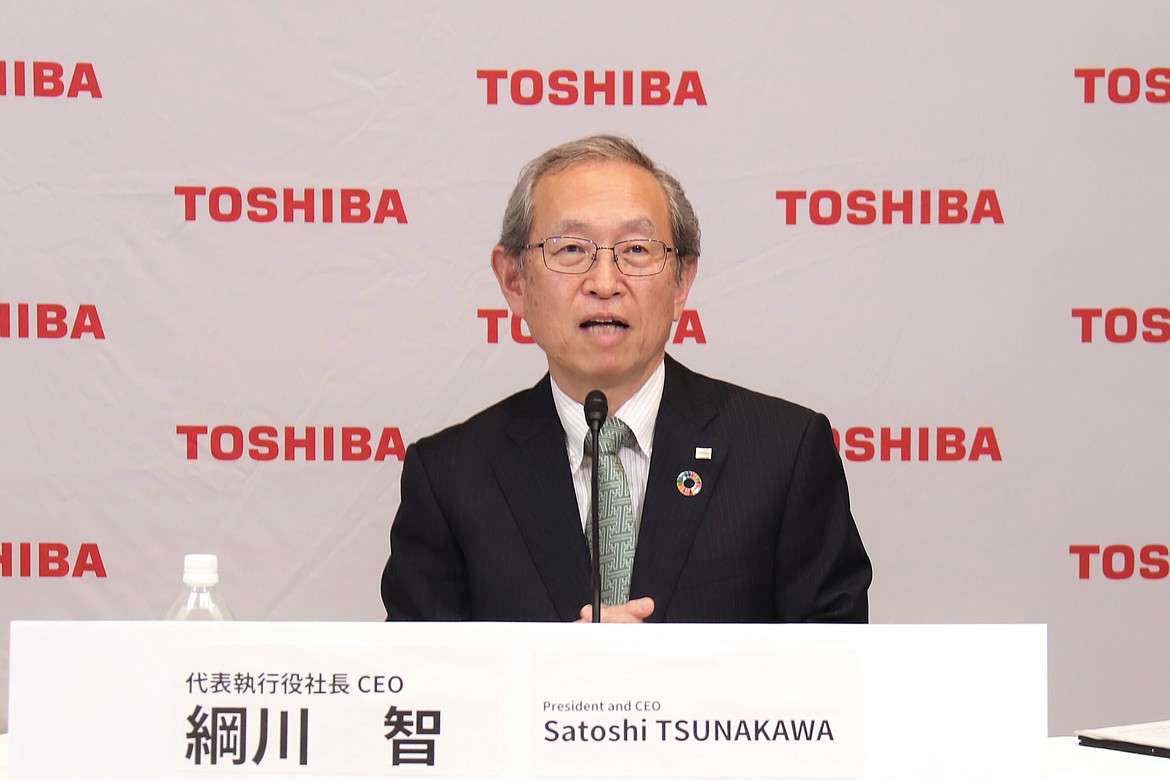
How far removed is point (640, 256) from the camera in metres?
1.91

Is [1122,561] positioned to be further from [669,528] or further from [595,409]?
[595,409]

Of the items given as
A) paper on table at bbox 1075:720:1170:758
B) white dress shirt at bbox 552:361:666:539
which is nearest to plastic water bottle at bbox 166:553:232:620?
white dress shirt at bbox 552:361:666:539

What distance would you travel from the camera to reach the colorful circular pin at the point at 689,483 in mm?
1844

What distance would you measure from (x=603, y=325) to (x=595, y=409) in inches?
14.2

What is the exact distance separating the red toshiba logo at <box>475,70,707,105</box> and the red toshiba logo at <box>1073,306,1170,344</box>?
3.33 feet

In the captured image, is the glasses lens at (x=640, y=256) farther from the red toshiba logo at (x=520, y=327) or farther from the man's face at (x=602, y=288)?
the red toshiba logo at (x=520, y=327)

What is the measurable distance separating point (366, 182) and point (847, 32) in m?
1.16

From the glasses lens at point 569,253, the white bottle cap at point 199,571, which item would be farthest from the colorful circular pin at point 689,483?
the white bottle cap at point 199,571

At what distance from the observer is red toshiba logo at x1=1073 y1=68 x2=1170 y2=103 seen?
9.31 ft

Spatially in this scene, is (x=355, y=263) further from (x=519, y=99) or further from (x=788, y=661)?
(x=788, y=661)

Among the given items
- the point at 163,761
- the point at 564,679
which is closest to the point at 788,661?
the point at 564,679

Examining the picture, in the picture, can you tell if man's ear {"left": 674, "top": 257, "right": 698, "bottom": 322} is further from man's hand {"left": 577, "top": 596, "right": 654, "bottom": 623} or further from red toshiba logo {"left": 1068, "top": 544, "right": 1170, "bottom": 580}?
red toshiba logo {"left": 1068, "top": 544, "right": 1170, "bottom": 580}

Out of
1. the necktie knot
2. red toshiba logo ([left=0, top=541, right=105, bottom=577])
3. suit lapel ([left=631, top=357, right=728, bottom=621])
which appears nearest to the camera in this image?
suit lapel ([left=631, top=357, right=728, bottom=621])

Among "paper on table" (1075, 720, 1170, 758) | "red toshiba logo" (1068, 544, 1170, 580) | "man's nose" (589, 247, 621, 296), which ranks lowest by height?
"paper on table" (1075, 720, 1170, 758)
